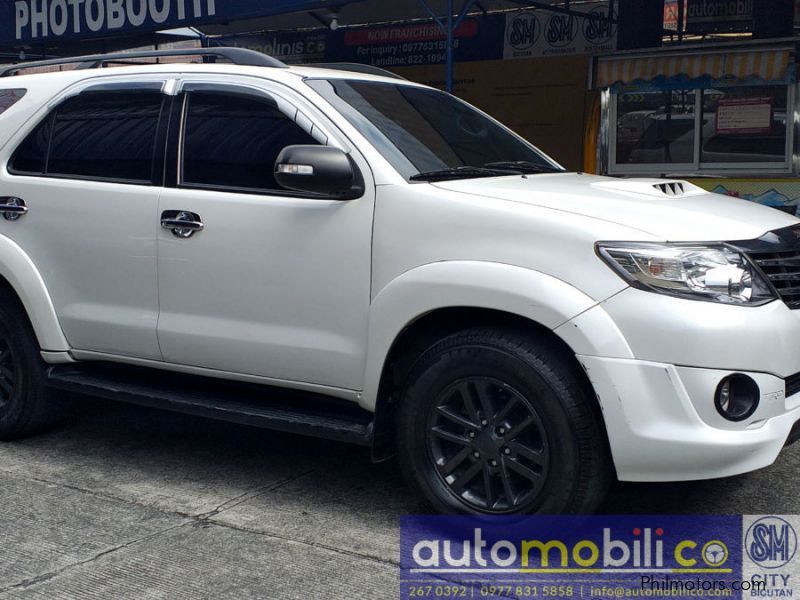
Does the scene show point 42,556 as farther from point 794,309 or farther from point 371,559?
point 794,309

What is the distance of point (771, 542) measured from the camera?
4.08 meters

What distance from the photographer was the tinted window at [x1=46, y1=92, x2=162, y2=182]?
4949mm

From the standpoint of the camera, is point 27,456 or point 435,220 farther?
point 27,456

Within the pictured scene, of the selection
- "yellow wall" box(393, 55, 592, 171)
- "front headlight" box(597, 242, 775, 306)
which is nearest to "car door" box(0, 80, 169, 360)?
"front headlight" box(597, 242, 775, 306)

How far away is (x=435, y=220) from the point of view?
13.3 feet

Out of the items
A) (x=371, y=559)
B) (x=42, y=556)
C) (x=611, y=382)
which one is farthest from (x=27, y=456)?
(x=611, y=382)

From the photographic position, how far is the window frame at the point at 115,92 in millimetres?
4863

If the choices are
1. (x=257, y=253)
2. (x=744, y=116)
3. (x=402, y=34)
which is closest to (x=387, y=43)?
(x=402, y=34)

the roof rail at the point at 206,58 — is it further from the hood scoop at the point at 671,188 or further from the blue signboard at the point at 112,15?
the blue signboard at the point at 112,15

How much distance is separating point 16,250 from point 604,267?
304 centimetres

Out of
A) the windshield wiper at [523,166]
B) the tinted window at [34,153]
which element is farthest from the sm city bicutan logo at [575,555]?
the tinted window at [34,153]

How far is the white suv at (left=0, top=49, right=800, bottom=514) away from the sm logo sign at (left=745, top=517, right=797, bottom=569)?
475 millimetres

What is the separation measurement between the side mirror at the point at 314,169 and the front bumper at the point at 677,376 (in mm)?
1098

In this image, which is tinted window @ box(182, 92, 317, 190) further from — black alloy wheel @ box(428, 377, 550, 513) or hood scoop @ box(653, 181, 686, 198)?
hood scoop @ box(653, 181, 686, 198)
